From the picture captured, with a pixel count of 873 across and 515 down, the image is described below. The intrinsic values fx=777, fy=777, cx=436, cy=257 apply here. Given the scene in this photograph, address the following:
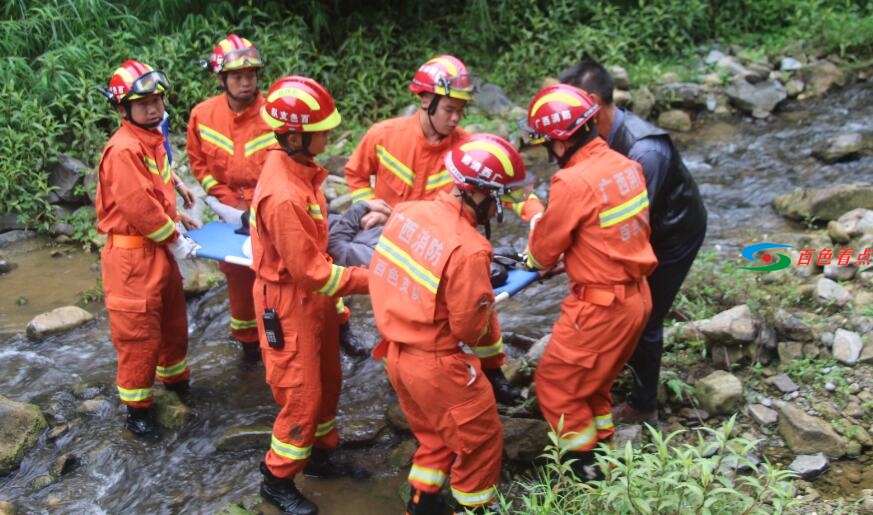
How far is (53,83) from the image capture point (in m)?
7.82

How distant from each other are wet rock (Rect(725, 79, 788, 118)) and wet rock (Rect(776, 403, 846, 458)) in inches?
220

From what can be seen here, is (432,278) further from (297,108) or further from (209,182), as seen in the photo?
(209,182)

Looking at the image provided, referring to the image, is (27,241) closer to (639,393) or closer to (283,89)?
(283,89)

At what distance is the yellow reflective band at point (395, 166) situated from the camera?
Result: 4391mm

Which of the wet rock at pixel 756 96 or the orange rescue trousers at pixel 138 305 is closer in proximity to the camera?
the orange rescue trousers at pixel 138 305

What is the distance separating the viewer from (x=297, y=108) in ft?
11.2

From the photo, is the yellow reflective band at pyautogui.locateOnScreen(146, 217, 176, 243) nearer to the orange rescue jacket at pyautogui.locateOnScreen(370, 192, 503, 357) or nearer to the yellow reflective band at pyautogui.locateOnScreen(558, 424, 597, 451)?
the orange rescue jacket at pyautogui.locateOnScreen(370, 192, 503, 357)

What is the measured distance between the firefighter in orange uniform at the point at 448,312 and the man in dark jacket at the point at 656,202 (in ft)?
2.74

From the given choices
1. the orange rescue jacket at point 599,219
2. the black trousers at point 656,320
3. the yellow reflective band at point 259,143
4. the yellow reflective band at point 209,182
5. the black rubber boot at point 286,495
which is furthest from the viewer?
the yellow reflective band at point 209,182

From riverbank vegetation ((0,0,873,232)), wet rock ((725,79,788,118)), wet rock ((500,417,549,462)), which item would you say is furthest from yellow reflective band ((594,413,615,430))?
wet rock ((725,79,788,118))

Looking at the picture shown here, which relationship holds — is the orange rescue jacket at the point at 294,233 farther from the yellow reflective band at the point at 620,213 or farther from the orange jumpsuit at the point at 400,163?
the yellow reflective band at the point at 620,213

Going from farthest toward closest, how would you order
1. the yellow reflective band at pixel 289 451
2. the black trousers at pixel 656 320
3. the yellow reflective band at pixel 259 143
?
1. the yellow reflective band at pixel 259 143
2. the black trousers at pixel 656 320
3. the yellow reflective band at pixel 289 451

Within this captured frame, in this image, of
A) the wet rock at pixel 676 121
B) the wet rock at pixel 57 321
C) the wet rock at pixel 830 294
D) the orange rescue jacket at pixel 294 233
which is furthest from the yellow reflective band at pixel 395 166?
the wet rock at pixel 676 121

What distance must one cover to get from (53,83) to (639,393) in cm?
665
